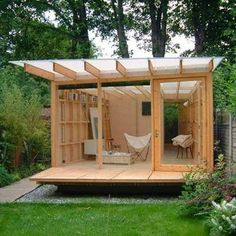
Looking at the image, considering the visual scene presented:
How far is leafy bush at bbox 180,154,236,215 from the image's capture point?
6.57 meters

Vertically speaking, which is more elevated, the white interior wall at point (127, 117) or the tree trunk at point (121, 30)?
the tree trunk at point (121, 30)

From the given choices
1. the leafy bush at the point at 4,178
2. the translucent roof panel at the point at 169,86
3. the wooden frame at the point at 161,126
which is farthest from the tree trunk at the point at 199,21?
the leafy bush at the point at 4,178

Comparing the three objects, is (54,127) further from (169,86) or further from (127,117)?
(127,117)

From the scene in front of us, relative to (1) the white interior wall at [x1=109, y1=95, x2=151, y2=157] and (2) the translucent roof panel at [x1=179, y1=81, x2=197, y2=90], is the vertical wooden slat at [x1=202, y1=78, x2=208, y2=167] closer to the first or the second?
(2) the translucent roof panel at [x1=179, y1=81, x2=197, y2=90]

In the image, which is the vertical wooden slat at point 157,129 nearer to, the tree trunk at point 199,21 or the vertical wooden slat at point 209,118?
the vertical wooden slat at point 209,118

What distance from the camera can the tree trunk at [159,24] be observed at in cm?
1628

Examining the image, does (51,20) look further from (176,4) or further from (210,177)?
(210,177)

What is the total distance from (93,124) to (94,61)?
4.39 m

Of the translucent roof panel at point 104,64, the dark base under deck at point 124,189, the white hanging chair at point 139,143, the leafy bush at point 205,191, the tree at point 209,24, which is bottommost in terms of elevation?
the dark base under deck at point 124,189

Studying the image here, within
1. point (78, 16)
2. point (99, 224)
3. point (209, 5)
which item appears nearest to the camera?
point (99, 224)

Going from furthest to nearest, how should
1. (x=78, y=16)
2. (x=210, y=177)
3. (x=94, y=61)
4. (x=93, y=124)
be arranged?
(x=78, y=16) → (x=93, y=124) → (x=94, y=61) → (x=210, y=177)

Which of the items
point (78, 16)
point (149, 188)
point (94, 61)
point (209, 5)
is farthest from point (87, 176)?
point (78, 16)

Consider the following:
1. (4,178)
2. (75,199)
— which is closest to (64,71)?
(75,199)

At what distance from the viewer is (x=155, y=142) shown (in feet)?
32.1
